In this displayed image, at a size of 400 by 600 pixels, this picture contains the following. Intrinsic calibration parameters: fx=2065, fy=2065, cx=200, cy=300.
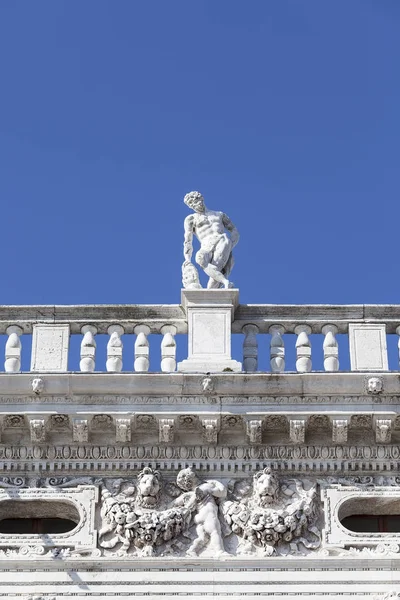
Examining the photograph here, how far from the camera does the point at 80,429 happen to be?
72.1 ft

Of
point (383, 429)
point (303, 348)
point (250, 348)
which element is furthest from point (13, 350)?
point (383, 429)

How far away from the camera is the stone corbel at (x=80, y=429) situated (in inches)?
864

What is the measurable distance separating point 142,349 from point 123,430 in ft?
3.92

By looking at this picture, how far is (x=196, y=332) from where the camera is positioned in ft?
74.7

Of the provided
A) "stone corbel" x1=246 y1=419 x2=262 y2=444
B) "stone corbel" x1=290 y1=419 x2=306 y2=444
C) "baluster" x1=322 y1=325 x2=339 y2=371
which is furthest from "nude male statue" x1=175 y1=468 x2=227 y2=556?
"baluster" x1=322 y1=325 x2=339 y2=371

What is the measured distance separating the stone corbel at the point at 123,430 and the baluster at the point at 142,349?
806 millimetres

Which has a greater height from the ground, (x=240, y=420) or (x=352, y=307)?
(x=352, y=307)

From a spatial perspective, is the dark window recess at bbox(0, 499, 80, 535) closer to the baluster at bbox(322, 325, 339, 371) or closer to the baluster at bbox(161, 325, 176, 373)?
the baluster at bbox(161, 325, 176, 373)

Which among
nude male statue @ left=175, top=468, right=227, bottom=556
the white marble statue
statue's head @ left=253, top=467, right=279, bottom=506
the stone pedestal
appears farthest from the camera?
the white marble statue

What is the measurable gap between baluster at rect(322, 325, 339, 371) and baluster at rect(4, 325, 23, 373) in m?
3.38

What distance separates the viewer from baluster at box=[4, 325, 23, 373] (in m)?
22.6
